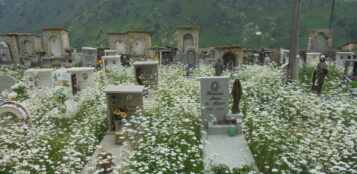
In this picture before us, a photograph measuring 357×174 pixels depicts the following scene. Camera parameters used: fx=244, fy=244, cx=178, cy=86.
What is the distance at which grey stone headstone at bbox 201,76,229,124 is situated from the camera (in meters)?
9.39

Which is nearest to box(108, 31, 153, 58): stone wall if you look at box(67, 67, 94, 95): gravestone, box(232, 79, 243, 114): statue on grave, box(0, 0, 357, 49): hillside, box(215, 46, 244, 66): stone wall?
box(215, 46, 244, 66): stone wall

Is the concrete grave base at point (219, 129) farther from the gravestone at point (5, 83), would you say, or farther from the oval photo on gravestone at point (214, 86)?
the gravestone at point (5, 83)

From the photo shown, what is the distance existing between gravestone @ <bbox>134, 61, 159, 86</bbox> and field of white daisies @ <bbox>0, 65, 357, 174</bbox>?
0.95m

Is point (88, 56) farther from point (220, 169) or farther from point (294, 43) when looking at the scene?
point (220, 169)

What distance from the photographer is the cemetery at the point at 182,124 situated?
235 inches

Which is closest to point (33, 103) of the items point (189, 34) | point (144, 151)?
point (144, 151)

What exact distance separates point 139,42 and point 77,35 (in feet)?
201

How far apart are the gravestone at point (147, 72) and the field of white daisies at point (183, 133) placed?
0.95 meters

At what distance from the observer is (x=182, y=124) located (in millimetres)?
7379

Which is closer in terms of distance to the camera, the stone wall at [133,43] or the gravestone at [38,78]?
the gravestone at [38,78]

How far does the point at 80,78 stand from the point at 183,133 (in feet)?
33.4

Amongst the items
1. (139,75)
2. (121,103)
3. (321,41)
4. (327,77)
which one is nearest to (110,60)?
(139,75)

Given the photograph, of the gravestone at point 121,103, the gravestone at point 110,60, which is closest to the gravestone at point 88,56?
the gravestone at point 110,60

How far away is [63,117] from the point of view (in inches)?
384
